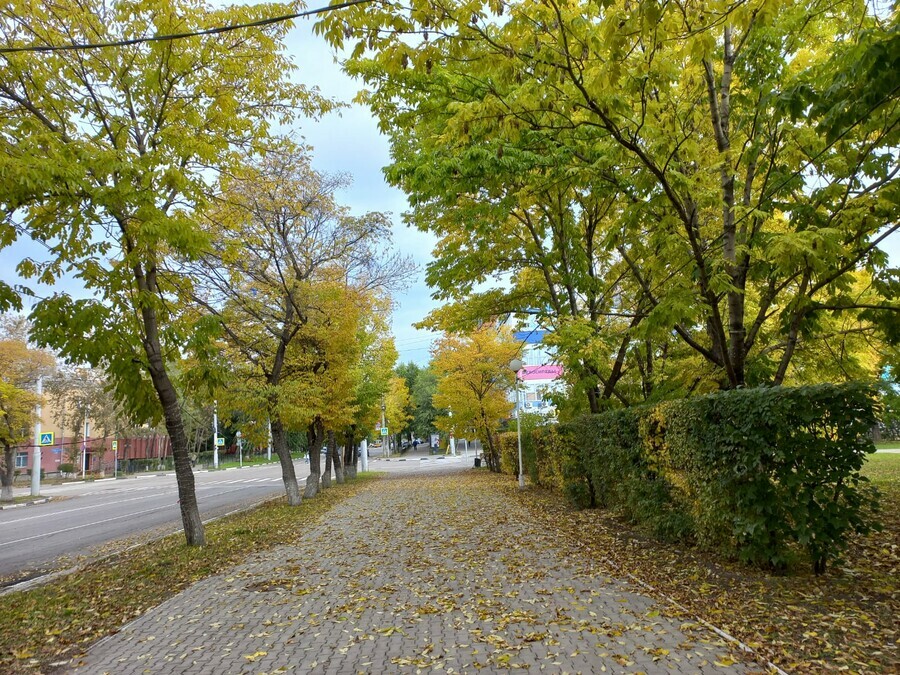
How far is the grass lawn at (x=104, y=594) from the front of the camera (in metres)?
4.82

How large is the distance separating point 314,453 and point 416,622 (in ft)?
48.2

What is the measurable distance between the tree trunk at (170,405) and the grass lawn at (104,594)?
1.40 ft

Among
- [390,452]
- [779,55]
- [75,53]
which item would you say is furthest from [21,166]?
[390,452]

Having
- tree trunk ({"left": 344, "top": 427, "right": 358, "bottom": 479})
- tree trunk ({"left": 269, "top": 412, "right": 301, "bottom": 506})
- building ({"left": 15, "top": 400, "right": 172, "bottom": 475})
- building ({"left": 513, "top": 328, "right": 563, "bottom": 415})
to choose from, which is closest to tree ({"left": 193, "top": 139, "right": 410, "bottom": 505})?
tree trunk ({"left": 269, "top": 412, "right": 301, "bottom": 506})

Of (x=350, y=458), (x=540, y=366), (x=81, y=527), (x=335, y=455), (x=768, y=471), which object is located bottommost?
(x=81, y=527)

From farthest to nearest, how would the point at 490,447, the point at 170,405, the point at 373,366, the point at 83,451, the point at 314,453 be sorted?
the point at 83,451 → the point at 490,447 → the point at 373,366 → the point at 314,453 → the point at 170,405

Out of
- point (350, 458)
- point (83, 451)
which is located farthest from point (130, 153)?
point (83, 451)

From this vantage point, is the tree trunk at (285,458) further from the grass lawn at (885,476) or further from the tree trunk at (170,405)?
the grass lawn at (885,476)

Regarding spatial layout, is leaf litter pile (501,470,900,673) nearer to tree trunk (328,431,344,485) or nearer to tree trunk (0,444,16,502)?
tree trunk (328,431,344,485)

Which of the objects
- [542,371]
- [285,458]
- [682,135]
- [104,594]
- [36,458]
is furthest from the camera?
[542,371]

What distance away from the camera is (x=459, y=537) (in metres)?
9.43

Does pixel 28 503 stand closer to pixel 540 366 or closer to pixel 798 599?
pixel 540 366

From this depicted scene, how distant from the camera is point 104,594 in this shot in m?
6.51

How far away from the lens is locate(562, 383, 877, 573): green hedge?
15.7 feet
